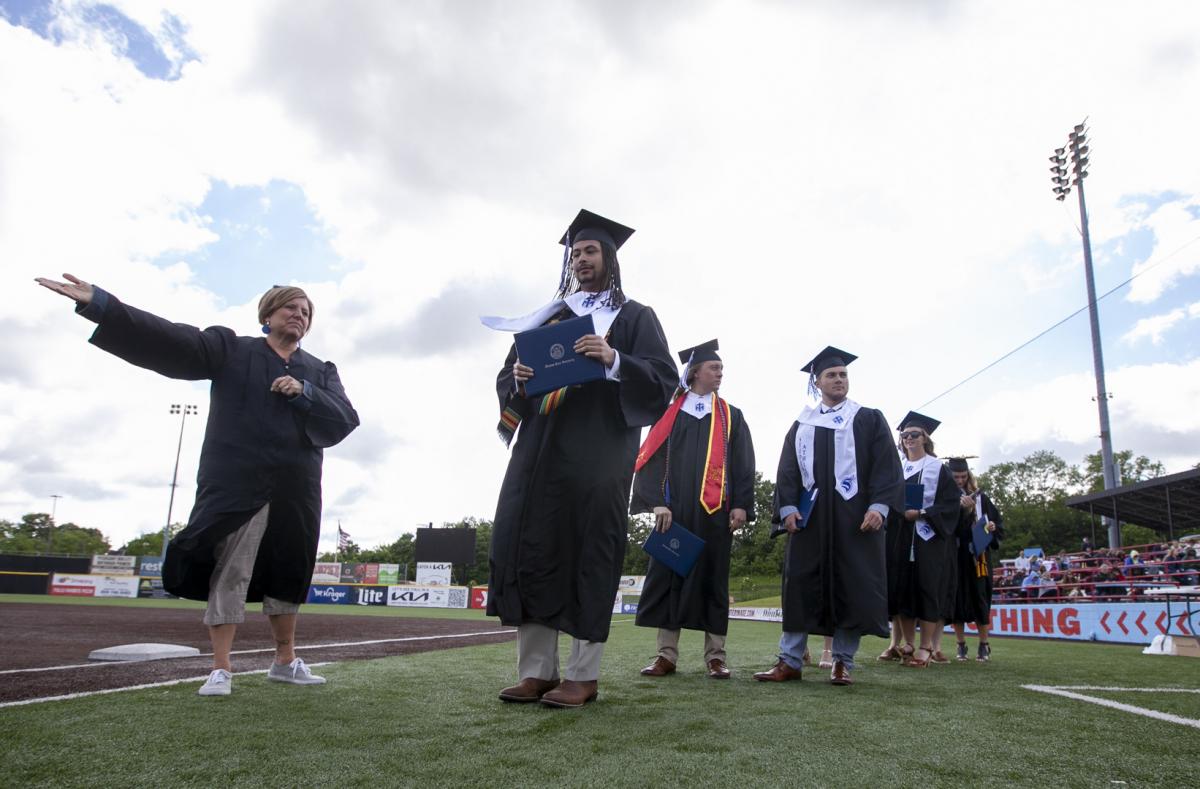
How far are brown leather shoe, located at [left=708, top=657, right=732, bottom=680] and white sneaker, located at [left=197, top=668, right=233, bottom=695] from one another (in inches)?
107

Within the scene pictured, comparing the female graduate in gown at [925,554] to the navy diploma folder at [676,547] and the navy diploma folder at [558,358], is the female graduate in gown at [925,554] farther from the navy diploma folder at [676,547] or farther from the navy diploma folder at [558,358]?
the navy diploma folder at [558,358]

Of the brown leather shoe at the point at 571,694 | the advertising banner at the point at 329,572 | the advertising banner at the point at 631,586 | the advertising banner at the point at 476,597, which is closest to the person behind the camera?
the brown leather shoe at the point at 571,694

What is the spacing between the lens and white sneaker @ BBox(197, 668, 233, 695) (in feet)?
10.5

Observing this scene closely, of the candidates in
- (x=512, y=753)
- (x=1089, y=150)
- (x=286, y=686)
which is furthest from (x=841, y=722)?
(x=1089, y=150)

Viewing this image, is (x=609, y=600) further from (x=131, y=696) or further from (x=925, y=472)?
(x=925, y=472)

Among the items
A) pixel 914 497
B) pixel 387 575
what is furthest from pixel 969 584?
pixel 387 575

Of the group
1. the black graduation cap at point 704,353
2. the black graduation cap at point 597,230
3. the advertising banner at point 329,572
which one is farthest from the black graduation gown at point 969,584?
the advertising banner at point 329,572

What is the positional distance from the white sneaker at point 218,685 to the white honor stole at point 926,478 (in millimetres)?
5183

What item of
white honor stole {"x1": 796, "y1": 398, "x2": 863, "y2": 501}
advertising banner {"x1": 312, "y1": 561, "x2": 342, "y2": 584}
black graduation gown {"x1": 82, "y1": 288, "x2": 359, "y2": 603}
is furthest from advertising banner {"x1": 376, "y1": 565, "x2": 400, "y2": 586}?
black graduation gown {"x1": 82, "y1": 288, "x2": 359, "y2": 603}

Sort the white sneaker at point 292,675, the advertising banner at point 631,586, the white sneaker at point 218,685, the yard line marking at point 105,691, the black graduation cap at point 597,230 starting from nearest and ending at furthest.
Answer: the yard line marking at point 105,691 → the white sneaker at point 218,685 → the white sneaker at point 292,675 → the black graduation cap at point 597,230 → the advertising banner at point 631,586

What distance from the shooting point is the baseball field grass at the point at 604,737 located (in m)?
1.98

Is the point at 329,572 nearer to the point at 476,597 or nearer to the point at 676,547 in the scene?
the point at 476,597

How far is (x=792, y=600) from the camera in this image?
4762mm

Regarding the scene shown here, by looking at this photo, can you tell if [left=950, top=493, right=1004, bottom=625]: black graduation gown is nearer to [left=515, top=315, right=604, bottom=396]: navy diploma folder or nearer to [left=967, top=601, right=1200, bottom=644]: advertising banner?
[left=967, top=601, right=1200, bottom=644]: advertising banner
